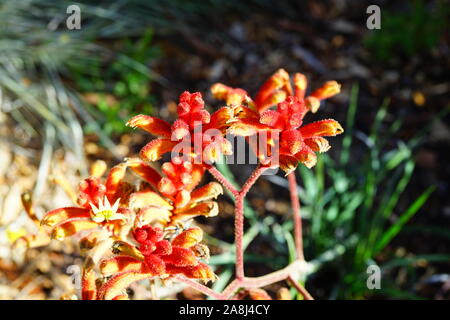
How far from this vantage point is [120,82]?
11.9 feet

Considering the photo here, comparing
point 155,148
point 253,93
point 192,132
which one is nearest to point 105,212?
point 155,148

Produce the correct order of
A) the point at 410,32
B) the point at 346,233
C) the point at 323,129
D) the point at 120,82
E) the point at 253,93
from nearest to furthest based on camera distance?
the point at 323,129 → the point at 346,233 → the point at 410,32 → the point at 120,82 → the point at 253,93

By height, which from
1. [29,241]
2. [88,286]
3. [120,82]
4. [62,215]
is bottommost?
[88,286]

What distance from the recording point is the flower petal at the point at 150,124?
1458 millimetres

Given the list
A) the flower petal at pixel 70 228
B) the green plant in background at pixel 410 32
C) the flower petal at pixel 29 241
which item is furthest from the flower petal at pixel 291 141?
the green plant in background at pixel 410 32

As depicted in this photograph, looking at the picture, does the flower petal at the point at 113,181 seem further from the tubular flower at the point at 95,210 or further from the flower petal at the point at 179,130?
the flower petal at the point at 179,130

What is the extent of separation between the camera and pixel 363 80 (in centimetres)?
369

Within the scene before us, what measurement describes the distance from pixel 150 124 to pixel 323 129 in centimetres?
52

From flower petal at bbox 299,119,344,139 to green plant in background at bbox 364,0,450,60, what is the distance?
2.28m

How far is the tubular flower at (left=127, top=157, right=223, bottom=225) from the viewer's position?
149 cm

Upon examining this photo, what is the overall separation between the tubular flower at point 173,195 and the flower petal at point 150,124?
0.09 meters

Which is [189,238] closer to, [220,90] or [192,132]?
[192,132]

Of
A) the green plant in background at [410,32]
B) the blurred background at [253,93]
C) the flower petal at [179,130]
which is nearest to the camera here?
the flower petal at [179,130]
